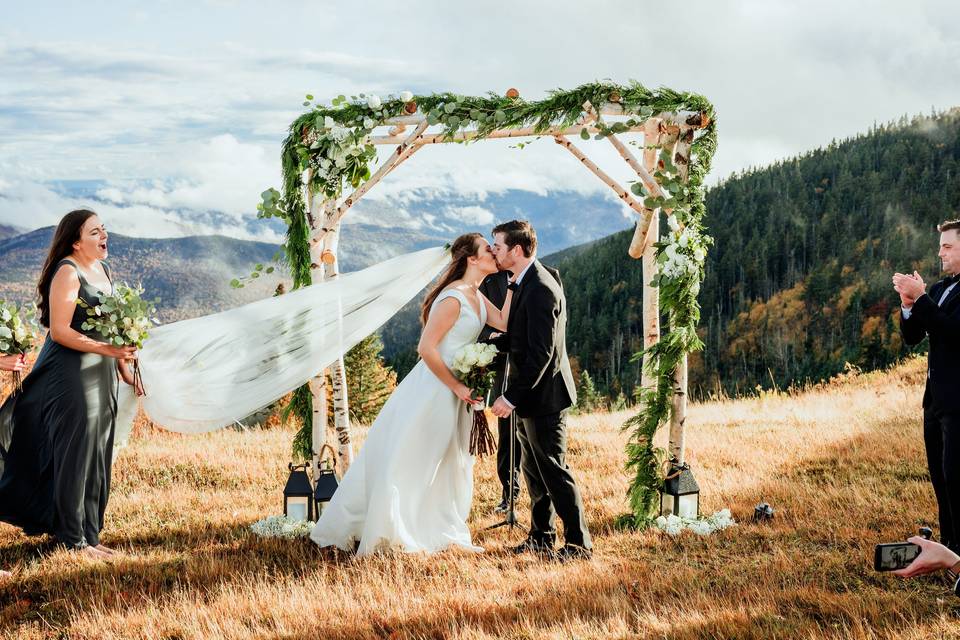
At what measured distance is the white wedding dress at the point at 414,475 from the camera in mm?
5895

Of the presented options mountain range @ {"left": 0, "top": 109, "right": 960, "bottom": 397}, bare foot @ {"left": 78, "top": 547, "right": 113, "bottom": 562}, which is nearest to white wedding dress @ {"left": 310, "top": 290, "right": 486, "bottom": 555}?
bare foot @ {"left": 78, "top": 547, "right": 113, "bottom": 562}

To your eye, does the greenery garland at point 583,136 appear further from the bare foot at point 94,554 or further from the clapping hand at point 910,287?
the bare foot at point 94,554

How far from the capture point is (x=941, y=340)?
531cm

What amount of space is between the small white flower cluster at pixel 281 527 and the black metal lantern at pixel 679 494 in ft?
10.2

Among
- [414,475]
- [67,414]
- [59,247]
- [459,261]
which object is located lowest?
[414,475]

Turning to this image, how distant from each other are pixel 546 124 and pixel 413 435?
280cm

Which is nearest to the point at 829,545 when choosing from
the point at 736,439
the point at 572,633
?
the point at 572,633

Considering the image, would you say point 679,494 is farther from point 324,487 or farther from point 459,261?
point 324,487

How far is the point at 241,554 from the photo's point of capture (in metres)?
6.14

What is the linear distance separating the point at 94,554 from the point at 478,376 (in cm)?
323

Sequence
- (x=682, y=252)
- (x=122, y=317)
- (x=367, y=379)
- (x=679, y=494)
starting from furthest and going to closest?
(x=367, y=379) < (x=679, y=494) < (x=682, y=252) < (x=122, y=317)

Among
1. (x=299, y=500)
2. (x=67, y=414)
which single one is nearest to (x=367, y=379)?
(x=299, y=500)

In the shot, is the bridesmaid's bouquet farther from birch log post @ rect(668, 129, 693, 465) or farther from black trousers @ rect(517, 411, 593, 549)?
birch log post @ rect(668, 129, 693, 465)

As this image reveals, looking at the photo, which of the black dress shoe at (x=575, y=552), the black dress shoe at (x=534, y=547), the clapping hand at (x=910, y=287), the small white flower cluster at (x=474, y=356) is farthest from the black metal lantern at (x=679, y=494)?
the clapping hand at (x=910, y=287)
